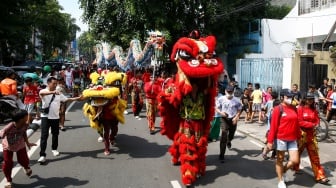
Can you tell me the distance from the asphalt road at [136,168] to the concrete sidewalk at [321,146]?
502mm

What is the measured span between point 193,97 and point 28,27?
19921 mm

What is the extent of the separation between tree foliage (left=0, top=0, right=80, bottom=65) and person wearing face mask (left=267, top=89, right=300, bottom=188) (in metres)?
18.1

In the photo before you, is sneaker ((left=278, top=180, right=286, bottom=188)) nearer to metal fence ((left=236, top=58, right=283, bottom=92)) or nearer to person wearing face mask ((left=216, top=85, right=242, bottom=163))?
person wearing face mask ((left=216, top=85, right=242, bottom=163))

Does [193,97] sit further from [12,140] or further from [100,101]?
[12,140]

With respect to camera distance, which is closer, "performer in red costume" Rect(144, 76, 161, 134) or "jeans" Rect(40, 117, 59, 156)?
"jeans" Rect(40, 117, 59, 156)

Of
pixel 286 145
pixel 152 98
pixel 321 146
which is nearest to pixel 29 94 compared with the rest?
pixel 152 98

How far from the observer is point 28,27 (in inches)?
960

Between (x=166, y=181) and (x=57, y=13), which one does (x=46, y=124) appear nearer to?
(x=166, y=181)

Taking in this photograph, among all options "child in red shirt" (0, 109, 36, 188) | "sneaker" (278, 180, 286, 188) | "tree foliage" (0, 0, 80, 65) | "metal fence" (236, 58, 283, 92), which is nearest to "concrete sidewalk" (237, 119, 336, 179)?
"sneaker" (278, 180, 286, 188)

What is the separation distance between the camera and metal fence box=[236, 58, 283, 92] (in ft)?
59.8

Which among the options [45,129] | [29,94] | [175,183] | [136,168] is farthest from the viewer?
[29,94]

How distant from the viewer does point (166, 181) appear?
6.95 m

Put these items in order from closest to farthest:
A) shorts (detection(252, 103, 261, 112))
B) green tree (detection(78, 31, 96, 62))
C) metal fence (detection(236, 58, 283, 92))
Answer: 1. shorts (detection(252, 103, 261, 112))
2. metal fence (detection(236, 58, 283, 92))
3. green tree (detection(78, 31, 96, 62))

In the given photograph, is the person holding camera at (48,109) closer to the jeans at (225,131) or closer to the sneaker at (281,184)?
the jeans at (225,131)
